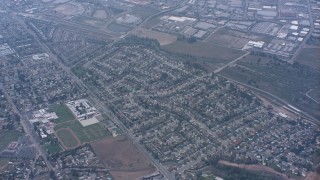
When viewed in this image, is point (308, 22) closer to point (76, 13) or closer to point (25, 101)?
point (76, 13)

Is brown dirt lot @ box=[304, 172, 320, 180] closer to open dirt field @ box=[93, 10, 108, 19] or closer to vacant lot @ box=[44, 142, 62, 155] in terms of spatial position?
vacant lot @ box=[44, 142, 62, 155]

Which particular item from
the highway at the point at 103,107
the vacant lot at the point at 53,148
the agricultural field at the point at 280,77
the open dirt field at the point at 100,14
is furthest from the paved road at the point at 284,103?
the open dirt field at the point at 100,14

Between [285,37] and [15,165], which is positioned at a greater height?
[285,37]

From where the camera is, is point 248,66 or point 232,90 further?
point 248,66

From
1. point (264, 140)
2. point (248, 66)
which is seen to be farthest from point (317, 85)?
point (264, 140)

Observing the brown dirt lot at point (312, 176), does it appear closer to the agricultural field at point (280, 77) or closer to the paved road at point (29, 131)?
the agricultural field at point (280, 77)

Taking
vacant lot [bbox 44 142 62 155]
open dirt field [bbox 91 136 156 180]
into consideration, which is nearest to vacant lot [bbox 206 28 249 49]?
open dirt field [bbox 91 136 156 180]
